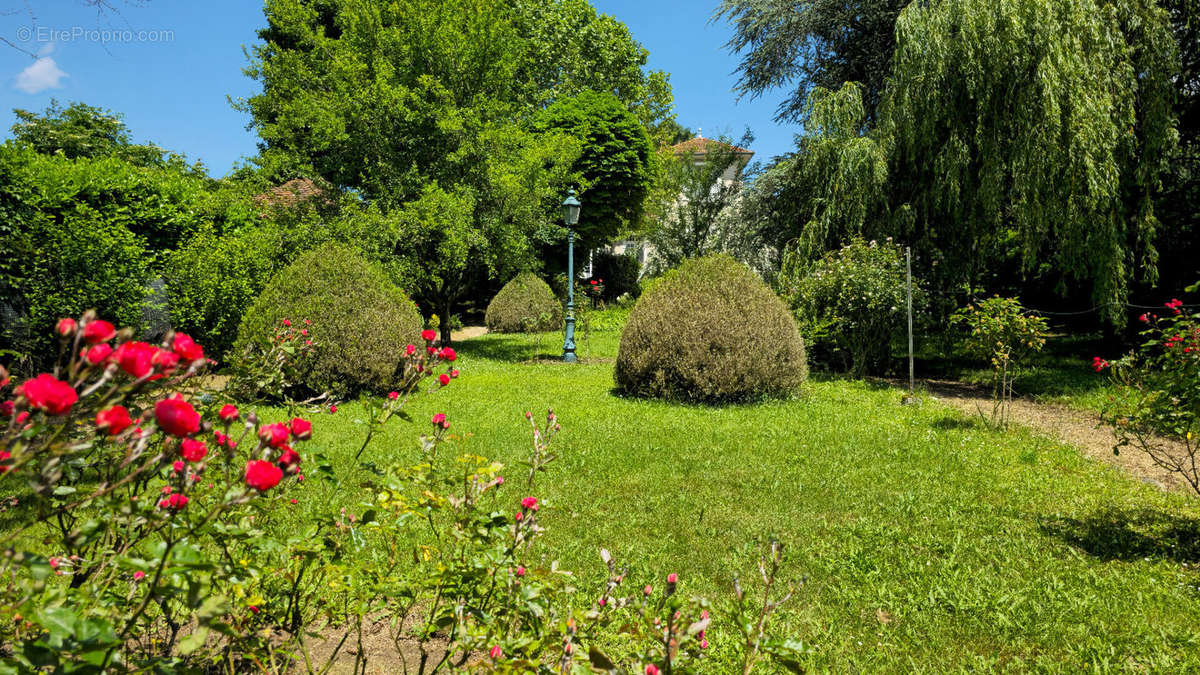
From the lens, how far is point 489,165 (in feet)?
42.4

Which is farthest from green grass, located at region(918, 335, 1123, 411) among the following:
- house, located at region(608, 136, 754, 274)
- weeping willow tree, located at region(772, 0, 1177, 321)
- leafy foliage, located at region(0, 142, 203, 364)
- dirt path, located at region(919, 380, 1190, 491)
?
house, located at region(608, 136, 754, 274)

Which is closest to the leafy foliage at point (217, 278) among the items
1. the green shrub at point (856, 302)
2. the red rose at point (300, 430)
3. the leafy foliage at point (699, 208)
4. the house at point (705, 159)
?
the green shrub at point (856, 302)

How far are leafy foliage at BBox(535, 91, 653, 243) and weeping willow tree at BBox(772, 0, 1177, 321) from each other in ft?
37.4

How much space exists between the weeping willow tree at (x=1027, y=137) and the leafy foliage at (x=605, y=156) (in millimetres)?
11398

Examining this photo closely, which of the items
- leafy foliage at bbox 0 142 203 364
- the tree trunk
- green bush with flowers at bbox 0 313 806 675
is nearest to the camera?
green bush with flowers at bbox 0 313 806 675

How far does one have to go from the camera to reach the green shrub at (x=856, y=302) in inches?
387

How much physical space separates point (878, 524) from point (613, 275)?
76.7 feet

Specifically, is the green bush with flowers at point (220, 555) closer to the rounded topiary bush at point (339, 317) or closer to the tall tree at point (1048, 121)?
the rounded topiary bush at point (339, 317)

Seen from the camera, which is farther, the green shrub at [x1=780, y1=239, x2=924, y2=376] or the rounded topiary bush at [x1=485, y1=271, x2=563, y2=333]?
the rounded topiary bush at [x1=485, y1=271, x2=563, y2=333]

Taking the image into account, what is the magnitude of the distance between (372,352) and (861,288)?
7157 mm

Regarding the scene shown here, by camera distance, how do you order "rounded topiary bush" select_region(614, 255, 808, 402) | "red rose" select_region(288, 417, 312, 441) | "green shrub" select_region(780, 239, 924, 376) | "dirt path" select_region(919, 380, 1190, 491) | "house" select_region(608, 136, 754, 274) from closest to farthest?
"red rose" select_region(288, 417, 312, 441) → "dirt path" select_region(919, 380, 1190, 491) → "rounded topiary bush" select_region(614, 255, 808, 402) → "green shrub" select_region(780, 239, 924, 376) → "house" select_region(608, 136, 754, 274)

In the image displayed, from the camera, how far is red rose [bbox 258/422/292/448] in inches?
38.7

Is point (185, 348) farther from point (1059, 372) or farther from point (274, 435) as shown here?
point (1059, 372)

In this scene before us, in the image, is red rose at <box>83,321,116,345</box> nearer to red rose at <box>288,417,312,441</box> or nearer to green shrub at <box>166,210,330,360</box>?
red rose at <box>288,417,312,441</box>
